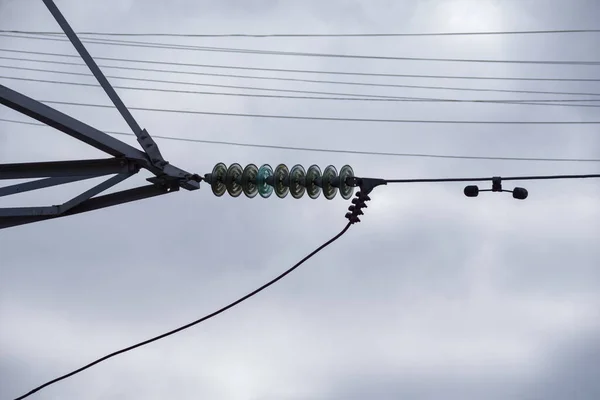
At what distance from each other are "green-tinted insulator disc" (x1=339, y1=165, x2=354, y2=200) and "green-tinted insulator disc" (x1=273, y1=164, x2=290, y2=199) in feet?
2.80

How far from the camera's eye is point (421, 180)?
1788 cm

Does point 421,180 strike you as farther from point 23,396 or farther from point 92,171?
point 23,396

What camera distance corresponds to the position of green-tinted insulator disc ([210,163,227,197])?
64.0ft

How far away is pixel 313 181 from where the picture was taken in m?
19.0

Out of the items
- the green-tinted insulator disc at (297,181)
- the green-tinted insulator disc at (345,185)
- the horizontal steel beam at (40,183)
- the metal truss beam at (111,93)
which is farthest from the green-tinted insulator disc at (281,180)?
the horizontal steel beam at (40,183)

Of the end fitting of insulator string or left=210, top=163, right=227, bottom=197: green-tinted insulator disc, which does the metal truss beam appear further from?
the end fitting of insulator string

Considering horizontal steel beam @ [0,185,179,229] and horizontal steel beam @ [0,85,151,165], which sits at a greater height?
horizontal steel beam @ [0,85,151,165]

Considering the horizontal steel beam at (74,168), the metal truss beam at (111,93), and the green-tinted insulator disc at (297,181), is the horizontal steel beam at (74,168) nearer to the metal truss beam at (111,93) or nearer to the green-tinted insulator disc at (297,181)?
the metal truss beam at (111,93)

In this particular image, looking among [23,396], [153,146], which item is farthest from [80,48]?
[23,396]

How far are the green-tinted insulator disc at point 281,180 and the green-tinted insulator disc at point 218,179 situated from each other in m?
0.86

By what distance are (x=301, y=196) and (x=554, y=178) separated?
400 cm

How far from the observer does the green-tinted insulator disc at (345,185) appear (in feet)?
62.0

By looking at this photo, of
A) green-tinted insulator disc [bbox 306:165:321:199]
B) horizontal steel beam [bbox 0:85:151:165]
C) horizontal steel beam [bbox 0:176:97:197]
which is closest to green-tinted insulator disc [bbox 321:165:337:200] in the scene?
green-tinted insulator disc [bbox 306:165:321:199]

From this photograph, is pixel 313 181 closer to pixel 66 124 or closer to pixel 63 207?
pixel 66 124
